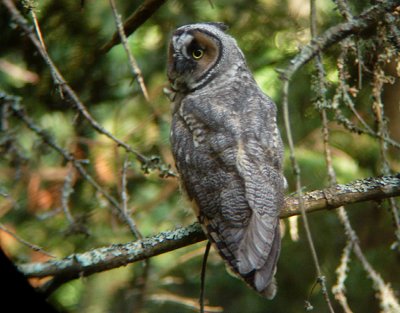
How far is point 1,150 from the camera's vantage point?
12.1ft

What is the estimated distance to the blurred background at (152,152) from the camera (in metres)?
4.21

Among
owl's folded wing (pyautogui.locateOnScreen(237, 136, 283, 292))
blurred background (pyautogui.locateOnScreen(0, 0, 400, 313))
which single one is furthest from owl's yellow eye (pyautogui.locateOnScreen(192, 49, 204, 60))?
owl's folded wing (pyautogui.locateOnScreen(237, 136, 283, 292))

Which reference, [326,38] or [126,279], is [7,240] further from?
[326,38]

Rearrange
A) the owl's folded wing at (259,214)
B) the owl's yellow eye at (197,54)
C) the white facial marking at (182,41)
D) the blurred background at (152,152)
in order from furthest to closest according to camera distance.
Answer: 1. the blurred background at (152,152)
2. the owl's yellow eye at (197,54)
3. the white facial marking at (182,41)
4. the owl's folded wing at (259,214)

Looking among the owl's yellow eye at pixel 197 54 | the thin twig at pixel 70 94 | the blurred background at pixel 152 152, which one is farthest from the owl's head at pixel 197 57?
the thin twig at pixel 70 94

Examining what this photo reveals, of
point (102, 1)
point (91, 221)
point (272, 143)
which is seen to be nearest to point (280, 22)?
point (102, 1)

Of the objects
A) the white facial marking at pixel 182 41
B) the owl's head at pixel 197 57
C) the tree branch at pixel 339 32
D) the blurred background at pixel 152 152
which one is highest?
the tree branch at pixel 339 32

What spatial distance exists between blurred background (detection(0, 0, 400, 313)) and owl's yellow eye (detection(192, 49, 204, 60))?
43 centimetres

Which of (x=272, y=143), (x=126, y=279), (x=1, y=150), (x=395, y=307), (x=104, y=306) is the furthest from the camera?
(x=126, y=279)

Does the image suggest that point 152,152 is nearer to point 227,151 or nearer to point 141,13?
point 227,151

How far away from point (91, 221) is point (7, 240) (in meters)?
0.74

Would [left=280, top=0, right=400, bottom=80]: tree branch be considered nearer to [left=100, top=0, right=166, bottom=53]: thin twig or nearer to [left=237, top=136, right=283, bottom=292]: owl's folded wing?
[left=237, top=136, right=283, bottom=292]: owl's folded wing

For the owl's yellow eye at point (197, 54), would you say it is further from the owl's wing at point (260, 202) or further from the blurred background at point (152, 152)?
the owl's wing at point (260, 202)

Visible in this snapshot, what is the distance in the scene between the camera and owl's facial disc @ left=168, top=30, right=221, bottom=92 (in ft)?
12.7
